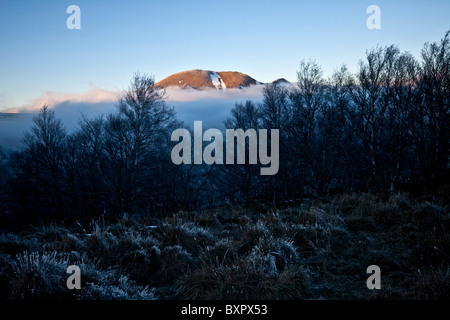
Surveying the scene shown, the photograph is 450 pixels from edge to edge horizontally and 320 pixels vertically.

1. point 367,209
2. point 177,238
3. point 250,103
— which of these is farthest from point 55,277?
point 250,103

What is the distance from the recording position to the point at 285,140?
79.5ft

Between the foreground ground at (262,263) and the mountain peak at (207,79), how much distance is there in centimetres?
13725

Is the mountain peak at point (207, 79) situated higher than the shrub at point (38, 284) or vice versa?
the mountain peak at point (207, 79)

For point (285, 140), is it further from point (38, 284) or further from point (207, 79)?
point (207, 79)

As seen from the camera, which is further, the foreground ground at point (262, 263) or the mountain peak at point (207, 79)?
the mountain peak at point (207, 79)

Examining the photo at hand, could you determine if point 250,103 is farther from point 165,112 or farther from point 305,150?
point 165,112

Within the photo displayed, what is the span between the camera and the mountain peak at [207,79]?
141 meters

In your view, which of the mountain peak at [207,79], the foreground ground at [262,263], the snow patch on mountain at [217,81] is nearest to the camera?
the foreground ground at [262,263]

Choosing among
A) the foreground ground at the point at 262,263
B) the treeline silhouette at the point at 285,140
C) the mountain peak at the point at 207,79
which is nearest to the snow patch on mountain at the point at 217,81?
the mountain peak at the point at 207,79

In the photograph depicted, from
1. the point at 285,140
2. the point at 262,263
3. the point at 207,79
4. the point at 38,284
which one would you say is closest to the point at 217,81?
the point at 207,79

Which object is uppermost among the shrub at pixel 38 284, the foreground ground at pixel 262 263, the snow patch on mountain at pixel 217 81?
the snow patch on mountain at pixel 217 81

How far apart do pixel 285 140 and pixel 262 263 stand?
70.5ft

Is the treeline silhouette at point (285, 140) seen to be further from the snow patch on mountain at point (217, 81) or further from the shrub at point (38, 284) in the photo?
the snow patch on mountain at point (217, 81)

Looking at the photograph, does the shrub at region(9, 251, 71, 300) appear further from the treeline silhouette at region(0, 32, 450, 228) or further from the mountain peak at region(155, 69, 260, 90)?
the mountain peak at region(155, 69, 260, 90)
